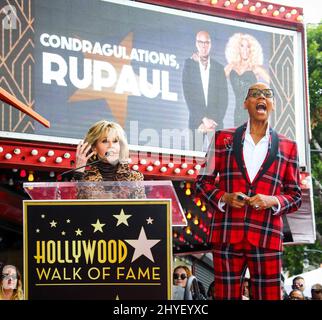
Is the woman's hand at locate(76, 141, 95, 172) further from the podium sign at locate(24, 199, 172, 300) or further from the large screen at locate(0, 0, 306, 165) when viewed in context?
the large screen at locate(0, 0, 306, 165)

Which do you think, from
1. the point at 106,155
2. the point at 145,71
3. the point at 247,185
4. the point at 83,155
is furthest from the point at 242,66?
the point at 247,185

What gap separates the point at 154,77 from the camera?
41.3 ft

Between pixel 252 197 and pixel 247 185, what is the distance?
0.14 metres

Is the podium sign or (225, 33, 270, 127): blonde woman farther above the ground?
(225, 33, 270, 127): blonde woman

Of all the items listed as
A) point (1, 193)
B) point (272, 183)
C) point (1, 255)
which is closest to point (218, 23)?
point (1, 193)

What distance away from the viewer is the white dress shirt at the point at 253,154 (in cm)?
548

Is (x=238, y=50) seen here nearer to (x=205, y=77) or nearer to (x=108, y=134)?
(x=205, y=77)

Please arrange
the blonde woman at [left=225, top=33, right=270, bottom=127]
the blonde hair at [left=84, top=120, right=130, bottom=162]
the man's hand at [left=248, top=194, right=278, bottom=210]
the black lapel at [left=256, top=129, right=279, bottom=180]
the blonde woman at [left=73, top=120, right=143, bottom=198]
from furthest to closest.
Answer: the blonde woman at [left=225, top=33, right=270, bottom=127]
the blonde hair at [left=84, top=120, right=130, bottom=162]
the blonde woman at [left=73, top=120, right=143, bottom=198]
the black lapel at [left=256, top=129, right=279, bottom=180]
the man's hand at [left=248, top=194, right=278, bottom=210]

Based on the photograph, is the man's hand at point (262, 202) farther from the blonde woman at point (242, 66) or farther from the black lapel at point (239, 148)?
the blonde woman at point (242, 66)

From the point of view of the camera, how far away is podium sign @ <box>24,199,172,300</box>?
439 centimetres

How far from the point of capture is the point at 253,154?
5.54 m

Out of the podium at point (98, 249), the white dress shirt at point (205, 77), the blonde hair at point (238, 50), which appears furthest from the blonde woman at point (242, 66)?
the podium at point (98, 249)

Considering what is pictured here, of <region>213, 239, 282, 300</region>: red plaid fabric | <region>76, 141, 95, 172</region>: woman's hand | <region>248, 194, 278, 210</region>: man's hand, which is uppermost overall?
<region>76, 141, 95, 172</region>: woman's hand

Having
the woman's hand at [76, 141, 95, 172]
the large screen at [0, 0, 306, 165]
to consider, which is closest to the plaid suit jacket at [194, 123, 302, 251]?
the woman's hand at [76, 141, 95, 172]
